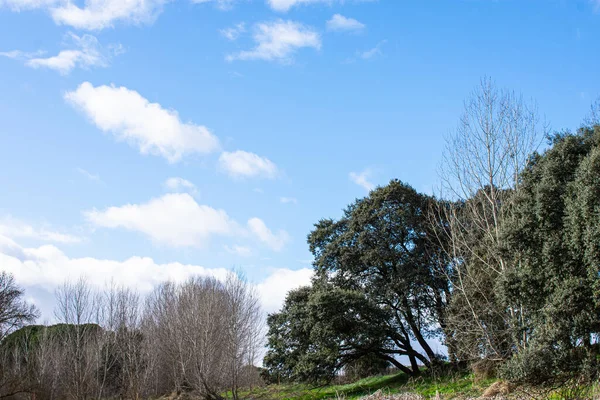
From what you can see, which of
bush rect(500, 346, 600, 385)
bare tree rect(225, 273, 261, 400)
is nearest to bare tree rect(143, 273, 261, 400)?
bare tree rect(225, 273, 261, 400)

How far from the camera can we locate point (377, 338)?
22031mm

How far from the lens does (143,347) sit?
27172 mm

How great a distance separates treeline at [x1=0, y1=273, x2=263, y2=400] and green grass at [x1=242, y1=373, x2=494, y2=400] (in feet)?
7.82

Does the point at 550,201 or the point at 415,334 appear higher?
the point at 550,201

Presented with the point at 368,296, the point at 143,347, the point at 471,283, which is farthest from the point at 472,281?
the point at 143,347

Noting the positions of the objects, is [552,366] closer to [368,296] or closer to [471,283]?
[471,283]

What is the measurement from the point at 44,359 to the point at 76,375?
14.3 feet

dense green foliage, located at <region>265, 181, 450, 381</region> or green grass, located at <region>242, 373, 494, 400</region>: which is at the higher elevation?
dense green foliage, located at <region>265, 181, 450, 381</region>

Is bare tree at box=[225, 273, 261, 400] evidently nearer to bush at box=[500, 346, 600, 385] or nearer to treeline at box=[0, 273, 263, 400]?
treeline at box=[0, 273, 263, 400]

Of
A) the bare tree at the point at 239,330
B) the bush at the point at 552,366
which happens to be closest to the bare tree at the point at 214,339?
the bare tree at the point at 239,330

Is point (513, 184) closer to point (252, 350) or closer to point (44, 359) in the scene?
point (252, 350)

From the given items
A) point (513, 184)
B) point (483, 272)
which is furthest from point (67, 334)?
point (513, 184)

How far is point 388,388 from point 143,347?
14.8 meters

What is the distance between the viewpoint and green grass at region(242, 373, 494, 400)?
16.9m
